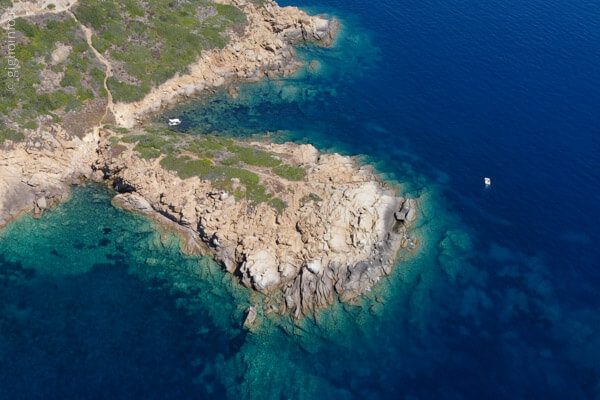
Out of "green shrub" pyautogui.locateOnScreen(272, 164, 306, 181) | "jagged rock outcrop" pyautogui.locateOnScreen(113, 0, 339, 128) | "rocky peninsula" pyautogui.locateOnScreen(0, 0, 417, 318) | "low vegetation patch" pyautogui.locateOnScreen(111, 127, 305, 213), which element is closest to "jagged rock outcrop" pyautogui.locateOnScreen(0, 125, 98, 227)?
"rocky peninsula" pyautogui.locateOnScreen(0, 0, 417, 318)

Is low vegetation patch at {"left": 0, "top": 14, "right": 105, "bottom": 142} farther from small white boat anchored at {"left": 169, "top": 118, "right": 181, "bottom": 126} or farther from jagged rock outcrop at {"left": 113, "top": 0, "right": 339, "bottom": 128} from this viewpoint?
small white boat anchored at {"left": 169, "top": 118, "right": 181, "bottom": 126}

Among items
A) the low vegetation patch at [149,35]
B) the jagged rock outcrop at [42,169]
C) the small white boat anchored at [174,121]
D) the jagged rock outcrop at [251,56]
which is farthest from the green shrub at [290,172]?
the low vegetation patch at [149,35]

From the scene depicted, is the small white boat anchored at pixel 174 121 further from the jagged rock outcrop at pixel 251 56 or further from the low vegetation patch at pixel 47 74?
the low vegetation patch at pixel 47 74

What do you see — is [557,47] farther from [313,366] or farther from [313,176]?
[313,366]

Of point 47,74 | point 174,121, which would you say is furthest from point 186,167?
point 47,74

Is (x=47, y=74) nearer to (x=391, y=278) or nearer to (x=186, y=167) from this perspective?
(x=186, y=167)

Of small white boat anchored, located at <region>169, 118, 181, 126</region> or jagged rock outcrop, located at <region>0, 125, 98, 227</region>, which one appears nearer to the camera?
jagged rock outcrop, located at <region>0, 125, 98, 227</region>
